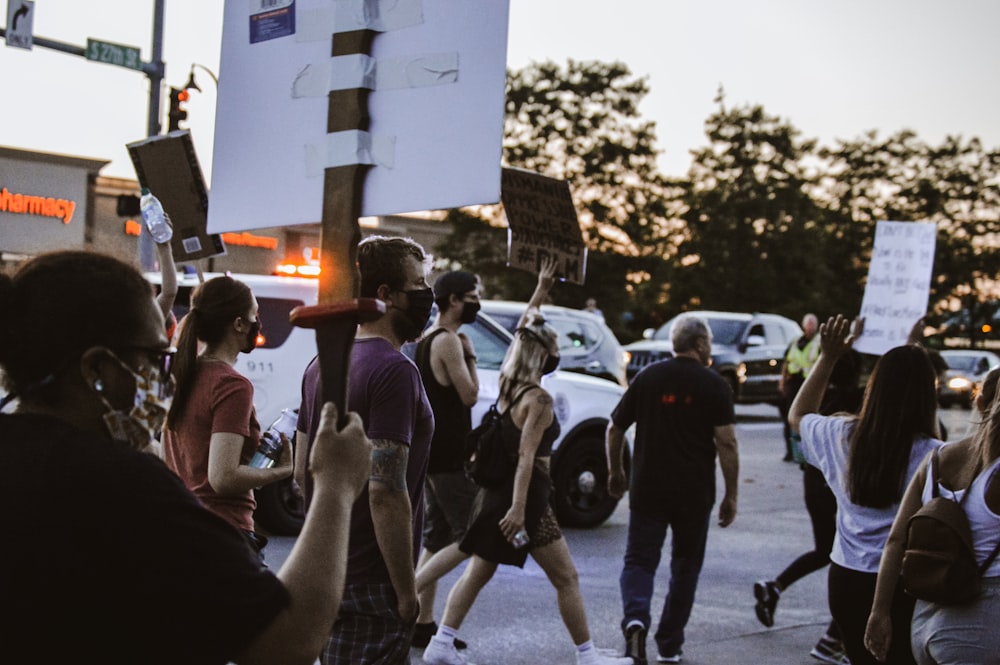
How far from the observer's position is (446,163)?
7.43ft

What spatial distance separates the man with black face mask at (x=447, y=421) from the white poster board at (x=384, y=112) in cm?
328

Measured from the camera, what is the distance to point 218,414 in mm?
3682

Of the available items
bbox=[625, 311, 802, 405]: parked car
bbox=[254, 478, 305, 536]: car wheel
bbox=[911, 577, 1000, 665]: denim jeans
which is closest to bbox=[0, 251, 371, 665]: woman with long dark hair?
bbox=[911, 577, 1000, 665]: denim jeans

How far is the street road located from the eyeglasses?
13.9 ft

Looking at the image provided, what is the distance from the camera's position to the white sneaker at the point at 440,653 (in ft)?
18.0

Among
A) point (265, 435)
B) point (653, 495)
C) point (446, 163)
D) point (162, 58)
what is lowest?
point (653, 495)

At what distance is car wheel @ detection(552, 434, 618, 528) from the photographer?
9531 millimetres

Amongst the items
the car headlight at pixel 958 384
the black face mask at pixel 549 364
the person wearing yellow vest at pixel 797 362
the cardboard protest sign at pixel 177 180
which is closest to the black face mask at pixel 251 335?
the cardboard protest sign at pixel 177 180

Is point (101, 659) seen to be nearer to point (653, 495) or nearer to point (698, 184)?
point (653, 495)

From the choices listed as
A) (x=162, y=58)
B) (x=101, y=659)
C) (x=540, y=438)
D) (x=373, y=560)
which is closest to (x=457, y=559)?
(x=540, y=438)

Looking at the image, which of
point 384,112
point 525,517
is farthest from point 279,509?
point 384,112

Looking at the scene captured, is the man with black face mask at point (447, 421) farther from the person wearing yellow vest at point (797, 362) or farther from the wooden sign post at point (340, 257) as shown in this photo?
the person wearing yellow vest at point (797, 362)

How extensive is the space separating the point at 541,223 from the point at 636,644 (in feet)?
7.71

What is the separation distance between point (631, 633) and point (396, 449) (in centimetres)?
305
